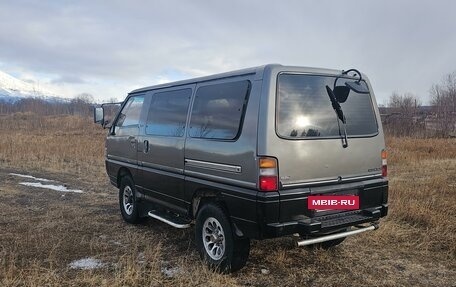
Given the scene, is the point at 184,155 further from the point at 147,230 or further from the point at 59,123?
the point at 59,123

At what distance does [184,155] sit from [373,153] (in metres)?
2.13

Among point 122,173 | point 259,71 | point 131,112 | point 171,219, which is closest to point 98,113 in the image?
point 131,112

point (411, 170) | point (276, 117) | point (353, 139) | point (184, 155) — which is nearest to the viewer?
point (276, 117)

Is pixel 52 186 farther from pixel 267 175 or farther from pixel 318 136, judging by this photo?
pixel 318 136

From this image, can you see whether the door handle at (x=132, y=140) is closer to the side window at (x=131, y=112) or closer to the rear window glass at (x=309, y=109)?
the side window at (x=131, y=112)

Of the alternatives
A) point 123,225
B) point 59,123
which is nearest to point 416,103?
point 59,123

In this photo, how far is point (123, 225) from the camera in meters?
6.62

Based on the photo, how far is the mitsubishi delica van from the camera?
393 centimetres

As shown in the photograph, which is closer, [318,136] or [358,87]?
[318,136]

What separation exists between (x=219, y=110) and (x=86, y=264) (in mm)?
2290

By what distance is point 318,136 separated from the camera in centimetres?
418

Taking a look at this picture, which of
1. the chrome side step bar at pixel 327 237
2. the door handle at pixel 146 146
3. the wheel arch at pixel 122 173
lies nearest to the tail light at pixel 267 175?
the chrome side step bar at pixel 327 237

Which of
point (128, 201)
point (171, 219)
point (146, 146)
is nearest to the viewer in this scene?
point (171, 219)

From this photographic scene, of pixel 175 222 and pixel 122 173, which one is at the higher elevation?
pixel 122 173
